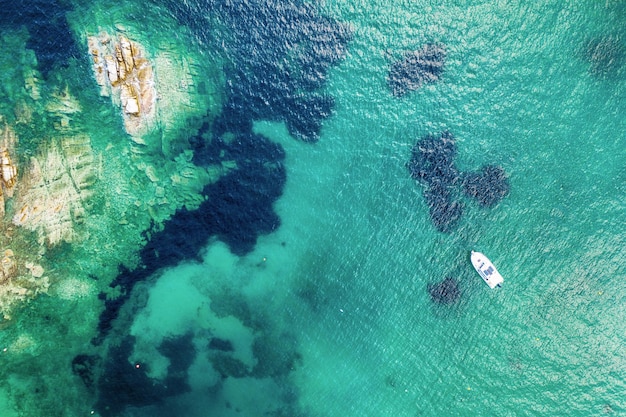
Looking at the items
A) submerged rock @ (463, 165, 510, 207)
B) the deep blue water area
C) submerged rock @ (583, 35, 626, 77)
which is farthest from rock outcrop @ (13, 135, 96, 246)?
submerged rock @ (583, 35, 626, 77)

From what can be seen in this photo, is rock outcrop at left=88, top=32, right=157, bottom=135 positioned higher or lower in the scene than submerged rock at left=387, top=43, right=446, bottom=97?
lower

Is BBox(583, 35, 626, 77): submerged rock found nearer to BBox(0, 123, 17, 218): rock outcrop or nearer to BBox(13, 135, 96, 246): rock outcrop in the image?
BBox(13, 135, 96, 246): rock outcrop

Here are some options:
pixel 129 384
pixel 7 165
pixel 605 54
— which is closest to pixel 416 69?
pixel 605 54

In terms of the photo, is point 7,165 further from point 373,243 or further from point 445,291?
point 445,291

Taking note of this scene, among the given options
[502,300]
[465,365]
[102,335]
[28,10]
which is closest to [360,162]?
[502,300]

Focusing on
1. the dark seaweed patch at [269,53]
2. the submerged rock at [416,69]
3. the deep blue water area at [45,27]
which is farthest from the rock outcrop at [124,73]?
the submerged rock at [416,69]
